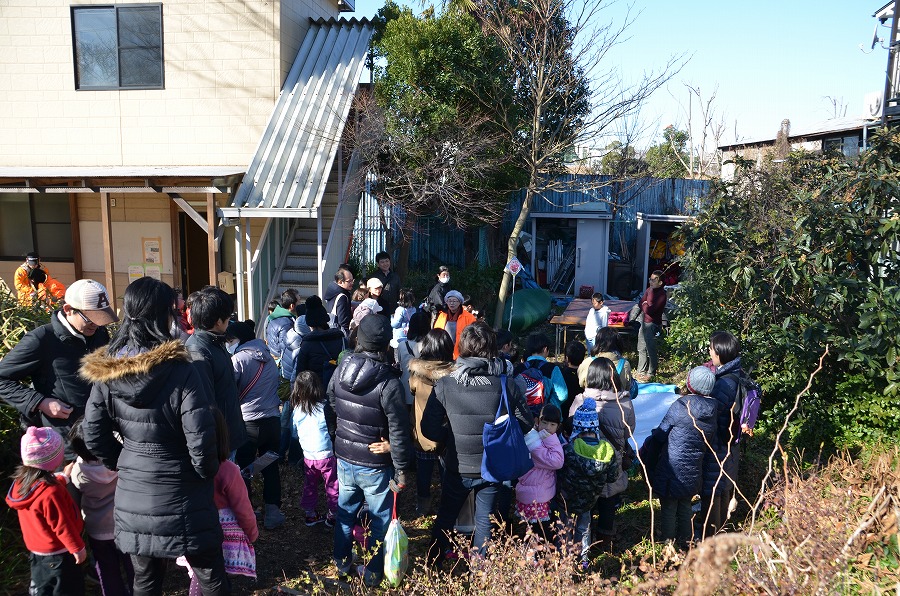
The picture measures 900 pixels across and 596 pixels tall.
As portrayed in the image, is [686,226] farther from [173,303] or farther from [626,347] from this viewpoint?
[173,303]

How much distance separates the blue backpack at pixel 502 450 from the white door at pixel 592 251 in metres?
12.2

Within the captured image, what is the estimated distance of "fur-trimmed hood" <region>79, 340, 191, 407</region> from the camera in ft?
9.64

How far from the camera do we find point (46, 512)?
3363 mm

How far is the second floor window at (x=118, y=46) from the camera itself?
1091 centimetres

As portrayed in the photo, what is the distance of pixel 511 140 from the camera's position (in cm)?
1169

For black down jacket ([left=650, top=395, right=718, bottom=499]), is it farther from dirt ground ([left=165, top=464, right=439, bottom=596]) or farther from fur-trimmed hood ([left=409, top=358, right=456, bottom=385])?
dirt ground ([left=165, top=464, right=439, bottom=596])

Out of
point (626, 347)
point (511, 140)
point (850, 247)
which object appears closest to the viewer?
point (850, 247)

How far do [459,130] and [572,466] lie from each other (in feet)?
26.6

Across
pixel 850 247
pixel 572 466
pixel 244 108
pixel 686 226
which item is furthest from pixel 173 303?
pixel 244 108

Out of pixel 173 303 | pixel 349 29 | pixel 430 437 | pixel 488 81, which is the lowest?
pixel 430 437

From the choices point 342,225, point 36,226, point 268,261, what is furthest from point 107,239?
point 342,225

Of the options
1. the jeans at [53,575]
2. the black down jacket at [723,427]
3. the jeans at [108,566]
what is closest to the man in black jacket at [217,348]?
the jeans at [108,566]

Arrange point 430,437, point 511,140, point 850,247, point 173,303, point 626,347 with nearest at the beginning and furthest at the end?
point 173,303
point 430,437
point 850,247
point 626,347
point 511,140

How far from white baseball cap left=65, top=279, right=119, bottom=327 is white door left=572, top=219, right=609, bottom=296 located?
1324 centimetres
